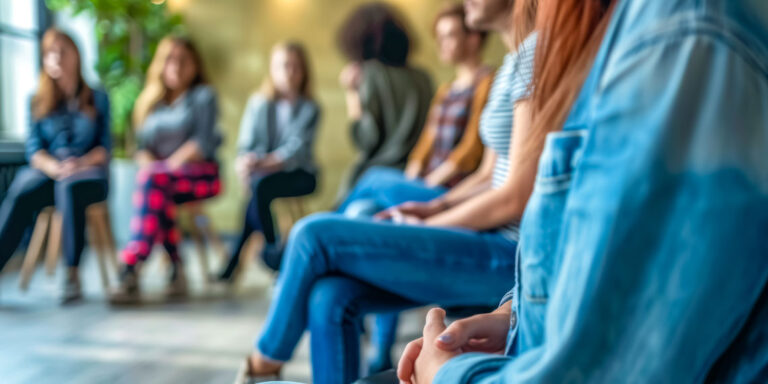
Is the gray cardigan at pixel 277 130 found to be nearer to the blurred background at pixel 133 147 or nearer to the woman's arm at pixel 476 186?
the blurred background at pixel 133 147

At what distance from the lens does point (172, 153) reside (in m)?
3.10

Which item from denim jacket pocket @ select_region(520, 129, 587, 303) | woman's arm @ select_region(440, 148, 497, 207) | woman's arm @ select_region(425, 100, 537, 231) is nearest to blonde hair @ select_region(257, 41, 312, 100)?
woman's arm @ select_region(440, 148, 497, 207)

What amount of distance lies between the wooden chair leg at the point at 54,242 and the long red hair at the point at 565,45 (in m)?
2.89

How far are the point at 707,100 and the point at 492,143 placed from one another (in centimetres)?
84

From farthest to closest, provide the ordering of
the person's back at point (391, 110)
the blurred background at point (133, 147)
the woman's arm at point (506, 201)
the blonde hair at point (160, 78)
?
1. the blonde hair at point (160, 78)
2. the person's back at point (391, 110)
3. the blurred background at point (133, 147)
4. the woman's arm at point (506, 201)

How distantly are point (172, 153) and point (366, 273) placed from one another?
8.02 ft

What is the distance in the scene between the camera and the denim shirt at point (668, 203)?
0.27 meters

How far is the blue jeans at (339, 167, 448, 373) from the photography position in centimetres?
157

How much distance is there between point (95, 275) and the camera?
325 cm

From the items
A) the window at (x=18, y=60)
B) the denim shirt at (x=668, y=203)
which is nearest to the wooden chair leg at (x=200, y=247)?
the window at (x=18, y=60)

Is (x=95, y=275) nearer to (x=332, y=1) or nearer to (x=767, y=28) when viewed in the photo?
(x=332, y=1)

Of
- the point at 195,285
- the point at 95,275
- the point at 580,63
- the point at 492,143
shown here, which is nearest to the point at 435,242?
the point at 492,143

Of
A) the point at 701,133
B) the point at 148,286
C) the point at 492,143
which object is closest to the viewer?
the point at 701,133

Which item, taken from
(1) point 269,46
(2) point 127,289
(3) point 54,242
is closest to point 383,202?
(2) point 127,289
